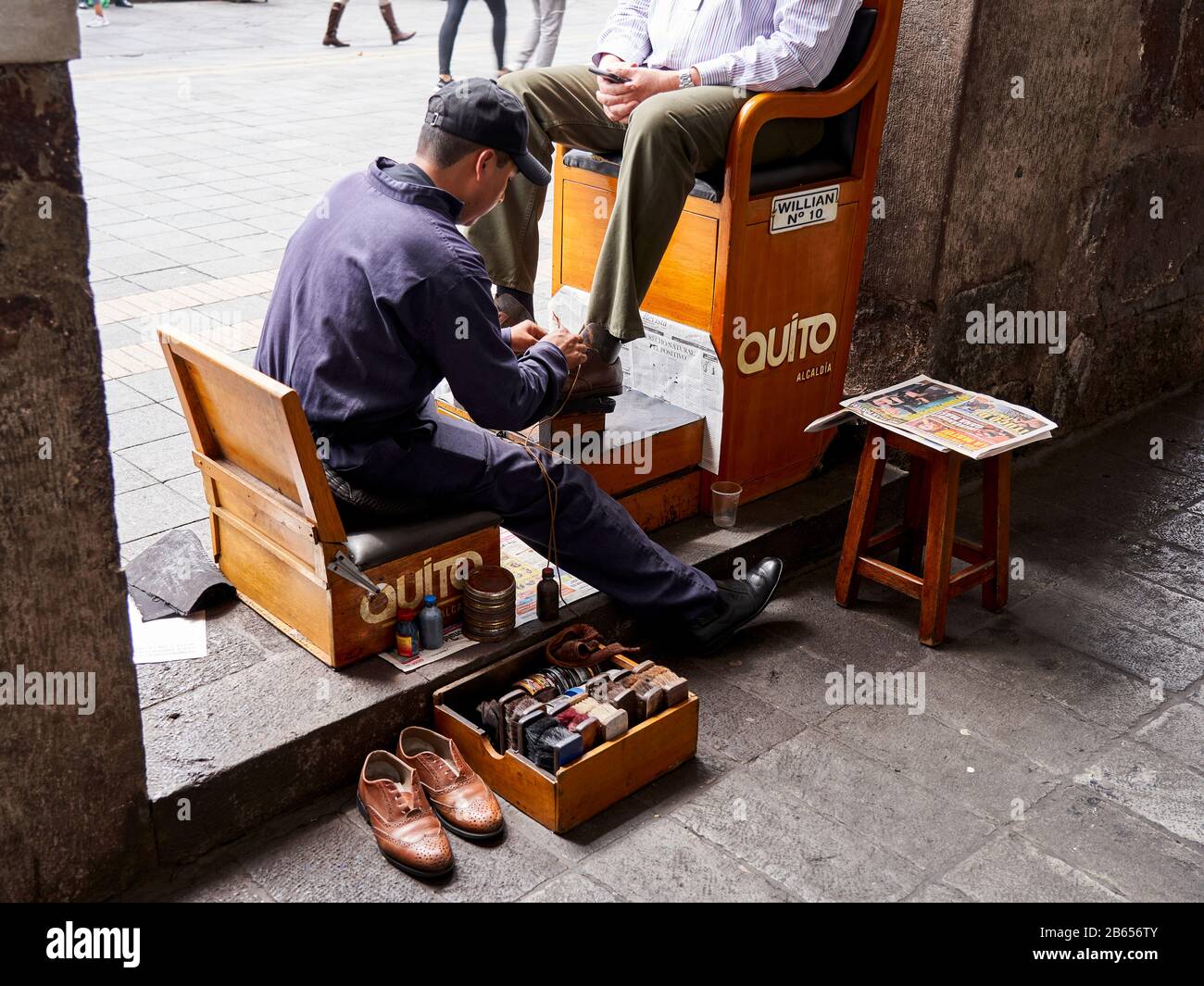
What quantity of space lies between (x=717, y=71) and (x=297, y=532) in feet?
6.45

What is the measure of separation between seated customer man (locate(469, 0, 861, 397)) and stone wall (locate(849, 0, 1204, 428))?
0.49 metres

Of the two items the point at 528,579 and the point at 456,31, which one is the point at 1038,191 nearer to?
the point at 528,579

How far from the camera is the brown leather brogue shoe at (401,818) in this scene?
2.75m

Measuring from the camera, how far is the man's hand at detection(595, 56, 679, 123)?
393 centimetres

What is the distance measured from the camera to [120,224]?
22.5 feet

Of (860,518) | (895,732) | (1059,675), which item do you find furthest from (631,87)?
(1059,675)

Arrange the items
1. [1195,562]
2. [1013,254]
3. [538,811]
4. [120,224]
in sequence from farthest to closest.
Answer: [120,224] < [1013,254] < [1195,562] < [538,811]

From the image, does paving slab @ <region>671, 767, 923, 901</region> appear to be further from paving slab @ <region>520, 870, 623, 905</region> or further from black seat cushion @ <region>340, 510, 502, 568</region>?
black seat cushion @ <region>340, 510, 502, 568</region>

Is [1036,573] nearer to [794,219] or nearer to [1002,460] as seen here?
[1002,460]

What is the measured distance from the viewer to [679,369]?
411 cm

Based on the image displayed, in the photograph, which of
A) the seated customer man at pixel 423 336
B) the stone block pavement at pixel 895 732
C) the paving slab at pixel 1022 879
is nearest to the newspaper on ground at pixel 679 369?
the stone block pavement at pixel 895 732

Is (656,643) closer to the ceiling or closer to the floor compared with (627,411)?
closer to the floor

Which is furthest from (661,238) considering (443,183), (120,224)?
(120,224)

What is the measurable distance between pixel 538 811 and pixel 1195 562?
2715mm
